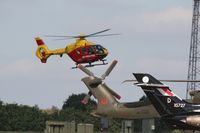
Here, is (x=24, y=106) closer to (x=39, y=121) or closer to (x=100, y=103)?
(x=39, y=121)

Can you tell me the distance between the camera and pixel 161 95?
60875 mm

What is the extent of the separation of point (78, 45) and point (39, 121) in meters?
65.7

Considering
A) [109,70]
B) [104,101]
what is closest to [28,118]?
[109,70]

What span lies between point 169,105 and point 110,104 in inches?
706

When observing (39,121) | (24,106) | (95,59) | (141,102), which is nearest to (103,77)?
(95,59)

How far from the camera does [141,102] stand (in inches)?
2955

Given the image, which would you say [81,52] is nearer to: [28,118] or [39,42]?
[39,42]

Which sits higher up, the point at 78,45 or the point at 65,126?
the point at 78,45

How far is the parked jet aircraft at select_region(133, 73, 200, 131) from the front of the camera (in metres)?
60.5

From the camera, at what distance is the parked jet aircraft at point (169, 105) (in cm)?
6050

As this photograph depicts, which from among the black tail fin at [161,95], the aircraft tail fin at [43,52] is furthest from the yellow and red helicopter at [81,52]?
the black tail fin at [161,95]

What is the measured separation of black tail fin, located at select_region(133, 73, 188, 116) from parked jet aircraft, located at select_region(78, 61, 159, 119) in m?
12.3

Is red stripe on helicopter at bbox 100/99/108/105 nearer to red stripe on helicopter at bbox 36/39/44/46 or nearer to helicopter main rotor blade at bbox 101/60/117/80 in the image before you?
helicopter main rotor blade at bbox 101/60/117/80

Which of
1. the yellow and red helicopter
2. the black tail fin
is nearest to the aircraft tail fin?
the yellow and red helicopter
